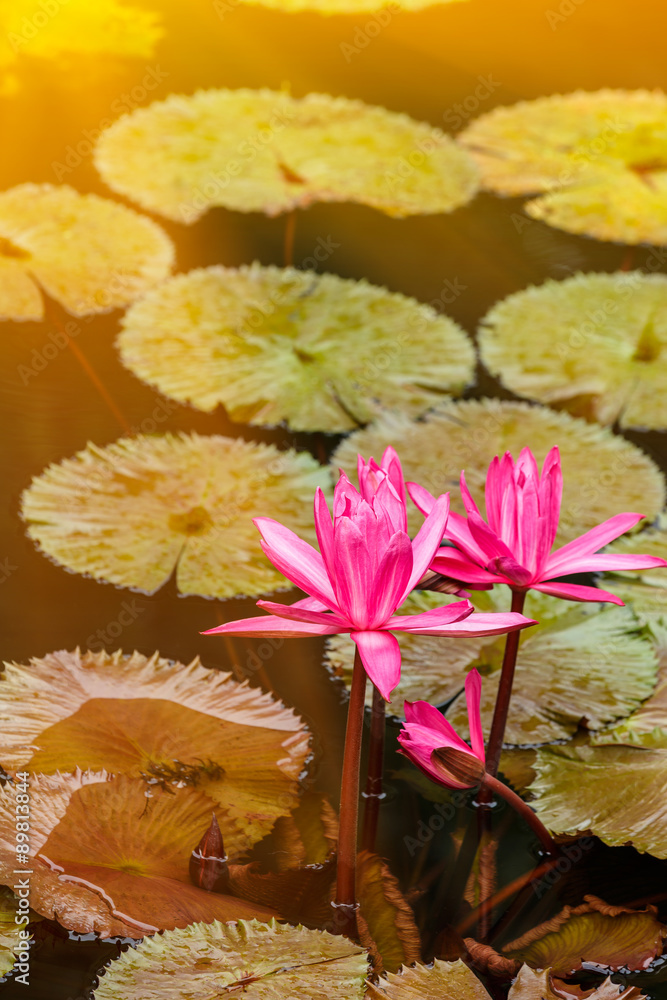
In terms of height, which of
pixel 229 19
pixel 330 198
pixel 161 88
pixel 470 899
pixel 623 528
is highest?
pixel 229 19

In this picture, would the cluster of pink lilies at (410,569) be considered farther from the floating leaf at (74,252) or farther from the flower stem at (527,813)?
the floating leaf at (74,252)

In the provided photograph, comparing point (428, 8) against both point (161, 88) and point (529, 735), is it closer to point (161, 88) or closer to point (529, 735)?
point (161, 88)

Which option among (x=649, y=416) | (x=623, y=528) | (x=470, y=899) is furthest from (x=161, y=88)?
(x=470, y=899)

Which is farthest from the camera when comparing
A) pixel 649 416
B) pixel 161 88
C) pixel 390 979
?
pixel 161 88

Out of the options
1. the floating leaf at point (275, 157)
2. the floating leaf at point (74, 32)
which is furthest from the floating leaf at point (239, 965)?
the floating leaf at point (74, 32)

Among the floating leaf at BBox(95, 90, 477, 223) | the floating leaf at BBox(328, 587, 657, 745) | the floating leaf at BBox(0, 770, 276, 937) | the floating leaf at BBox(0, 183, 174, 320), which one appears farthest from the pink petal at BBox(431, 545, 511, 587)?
the floating leaf at BBox(95, 90, 477, 223)

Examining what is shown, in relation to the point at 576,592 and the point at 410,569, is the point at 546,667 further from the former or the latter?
the point at 410,569
